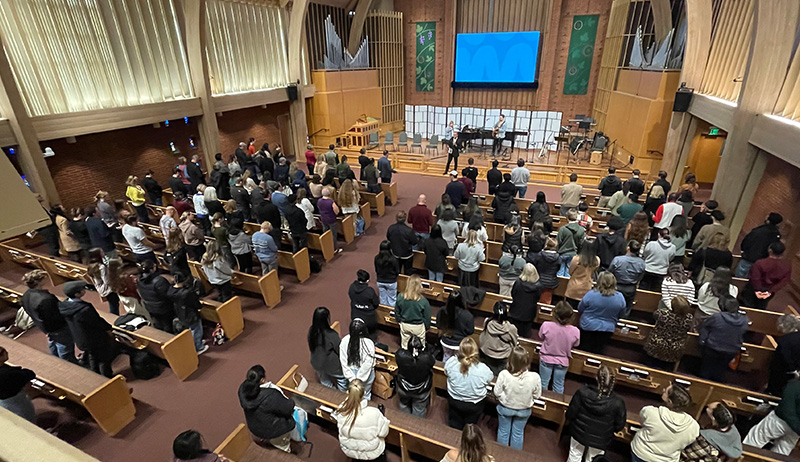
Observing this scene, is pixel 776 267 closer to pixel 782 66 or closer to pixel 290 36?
pixel 782 66

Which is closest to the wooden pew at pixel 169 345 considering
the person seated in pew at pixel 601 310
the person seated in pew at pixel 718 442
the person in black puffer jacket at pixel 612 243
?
the person seated in pew at pixel 601 310

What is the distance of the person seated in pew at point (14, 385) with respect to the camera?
3.57 metres

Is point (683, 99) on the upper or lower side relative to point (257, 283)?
upper

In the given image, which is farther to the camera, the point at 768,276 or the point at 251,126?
the point at 251,126

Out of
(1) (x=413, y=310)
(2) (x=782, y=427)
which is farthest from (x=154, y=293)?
(2) (x=782, y=427)

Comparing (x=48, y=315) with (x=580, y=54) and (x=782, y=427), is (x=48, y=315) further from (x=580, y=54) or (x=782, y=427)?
(x=580, y=54)

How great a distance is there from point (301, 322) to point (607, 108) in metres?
14.5

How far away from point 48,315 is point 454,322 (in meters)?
4.56

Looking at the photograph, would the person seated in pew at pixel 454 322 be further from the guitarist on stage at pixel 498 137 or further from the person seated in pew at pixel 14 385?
the guitarist on stage at pixel 498 137

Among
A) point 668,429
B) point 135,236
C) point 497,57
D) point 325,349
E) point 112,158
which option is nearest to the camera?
point 668,429

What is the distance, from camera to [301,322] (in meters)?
6.04

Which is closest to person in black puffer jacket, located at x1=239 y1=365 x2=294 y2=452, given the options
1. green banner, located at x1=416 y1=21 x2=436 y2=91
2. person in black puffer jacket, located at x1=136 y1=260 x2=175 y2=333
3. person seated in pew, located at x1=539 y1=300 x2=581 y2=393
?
person in black puffer jacket, located at x1=136 y1=260 x2=175 y2=333

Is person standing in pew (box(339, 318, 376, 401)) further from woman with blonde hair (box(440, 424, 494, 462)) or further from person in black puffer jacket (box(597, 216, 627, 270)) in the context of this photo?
person in black puffer jacket (box(597, 216, 627, 270))

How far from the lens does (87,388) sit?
13.4 ft
